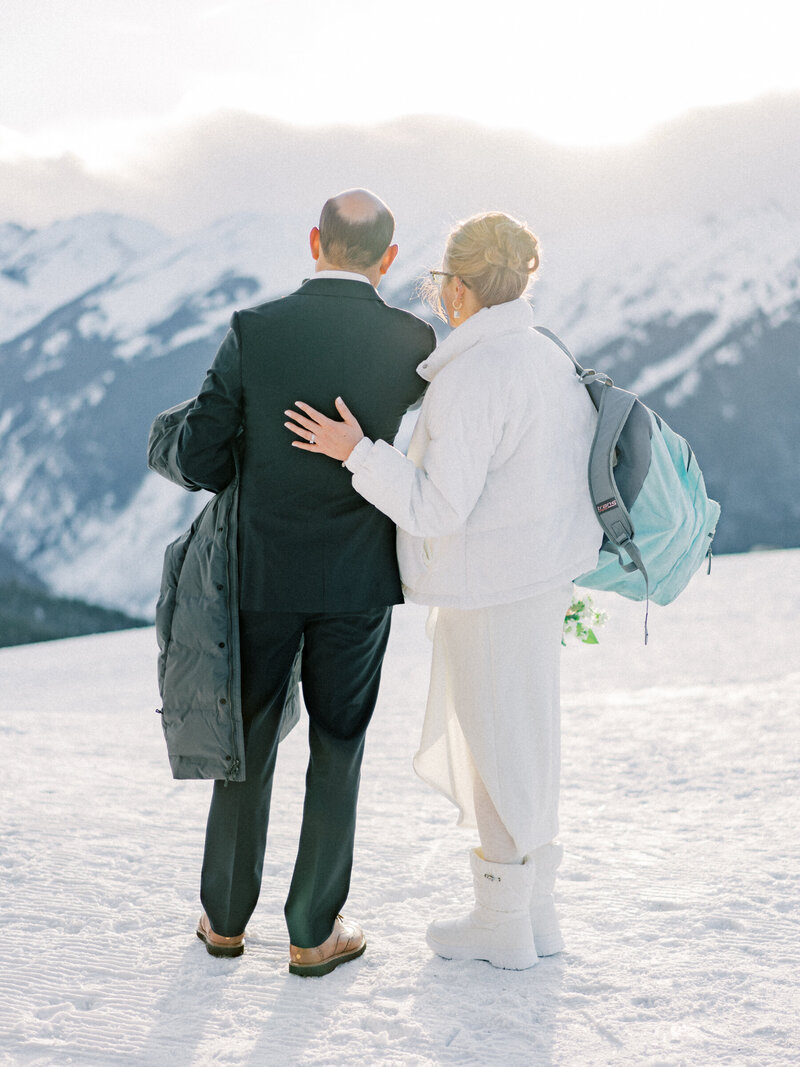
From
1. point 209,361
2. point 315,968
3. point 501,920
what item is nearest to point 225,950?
point 315,968

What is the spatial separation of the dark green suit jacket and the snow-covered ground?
771mm

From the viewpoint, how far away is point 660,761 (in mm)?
3869

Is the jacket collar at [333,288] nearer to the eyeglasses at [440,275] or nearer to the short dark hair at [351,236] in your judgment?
the short dark hair at [351,236]

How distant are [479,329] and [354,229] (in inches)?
12.0

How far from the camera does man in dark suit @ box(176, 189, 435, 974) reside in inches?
75.5

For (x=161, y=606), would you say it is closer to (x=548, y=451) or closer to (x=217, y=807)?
(x=217, y=807)

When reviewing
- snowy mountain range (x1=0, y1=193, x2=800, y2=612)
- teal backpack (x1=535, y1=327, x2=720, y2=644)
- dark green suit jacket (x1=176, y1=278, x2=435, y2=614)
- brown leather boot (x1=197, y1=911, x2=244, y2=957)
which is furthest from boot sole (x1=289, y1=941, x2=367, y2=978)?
snowy mountain range (x1=0, y1=193, x2=800, y2=612)

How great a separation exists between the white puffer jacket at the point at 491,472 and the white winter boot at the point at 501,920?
57 cm

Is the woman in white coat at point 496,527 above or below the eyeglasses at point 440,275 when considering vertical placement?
below

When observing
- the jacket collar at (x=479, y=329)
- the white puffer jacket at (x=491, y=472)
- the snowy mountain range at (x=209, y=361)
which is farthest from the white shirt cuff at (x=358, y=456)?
the snowy mountain range at (x=209, y=361)

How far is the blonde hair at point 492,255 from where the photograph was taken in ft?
6.31

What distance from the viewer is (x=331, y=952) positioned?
6.86ft

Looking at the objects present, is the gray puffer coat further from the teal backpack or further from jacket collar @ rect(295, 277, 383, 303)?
the teal backpack

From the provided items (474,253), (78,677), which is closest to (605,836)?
(474,253)
